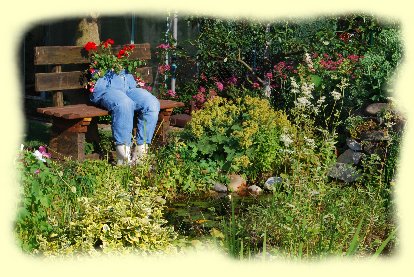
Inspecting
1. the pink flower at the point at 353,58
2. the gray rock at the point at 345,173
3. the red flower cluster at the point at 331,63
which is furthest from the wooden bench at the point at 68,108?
the pink flower at the point at 353,58

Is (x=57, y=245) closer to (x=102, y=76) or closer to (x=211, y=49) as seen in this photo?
(x=102, y=76)

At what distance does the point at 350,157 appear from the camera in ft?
26.0

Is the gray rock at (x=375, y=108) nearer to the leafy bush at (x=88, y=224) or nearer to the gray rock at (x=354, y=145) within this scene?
the gray rock at (x=354, y=145)

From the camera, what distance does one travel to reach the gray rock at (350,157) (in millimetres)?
7832

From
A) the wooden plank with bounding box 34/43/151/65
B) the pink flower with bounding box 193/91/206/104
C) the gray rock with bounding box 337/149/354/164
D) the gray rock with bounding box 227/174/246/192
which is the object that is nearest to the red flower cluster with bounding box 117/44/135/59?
the wooden plank with bounding box 34/43/151/65

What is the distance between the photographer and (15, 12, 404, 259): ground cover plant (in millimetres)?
4844

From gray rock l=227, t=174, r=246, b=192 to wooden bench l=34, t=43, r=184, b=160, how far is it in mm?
1080

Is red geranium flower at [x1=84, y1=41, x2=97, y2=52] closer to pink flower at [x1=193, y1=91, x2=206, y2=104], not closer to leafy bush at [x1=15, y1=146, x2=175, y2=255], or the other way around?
pink flower at [x1=193, y1=91, x2=206, y2=104]

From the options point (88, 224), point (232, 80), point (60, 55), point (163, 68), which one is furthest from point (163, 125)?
point (88, 224)

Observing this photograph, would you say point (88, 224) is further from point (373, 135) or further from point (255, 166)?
point (373, 135)

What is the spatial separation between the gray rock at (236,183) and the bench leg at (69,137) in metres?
1.70

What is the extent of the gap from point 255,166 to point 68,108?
2.27 m

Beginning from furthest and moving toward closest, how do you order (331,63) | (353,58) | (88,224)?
(353,58) < (331,63) < (88,224)

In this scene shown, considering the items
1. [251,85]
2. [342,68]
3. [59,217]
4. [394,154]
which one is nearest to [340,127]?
[342,68]
